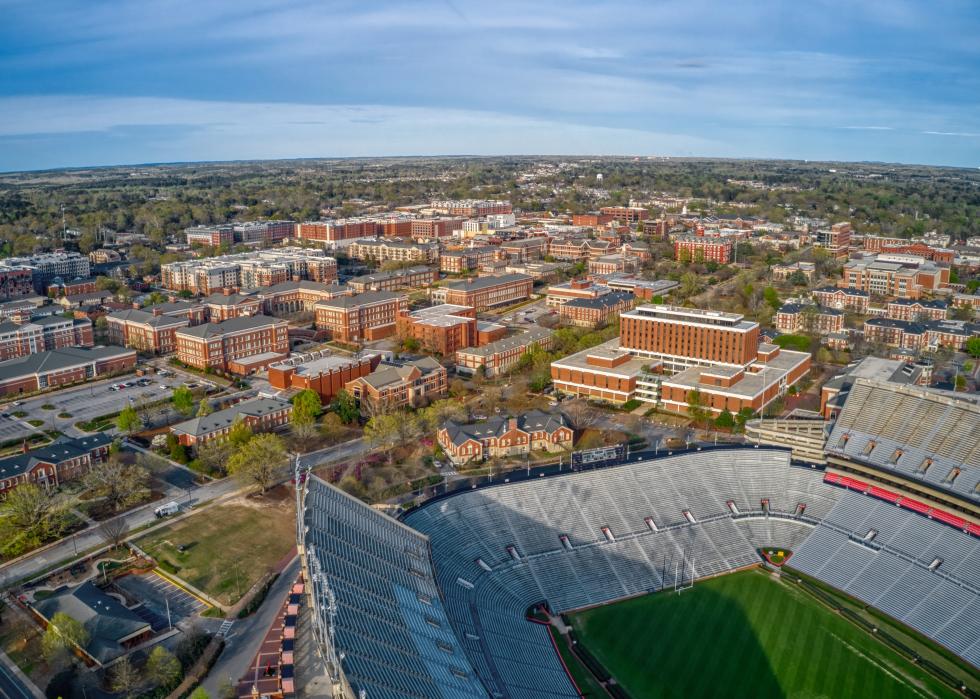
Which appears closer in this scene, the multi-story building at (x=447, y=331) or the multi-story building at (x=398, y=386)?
the multi-story building at (x=398, y=386)

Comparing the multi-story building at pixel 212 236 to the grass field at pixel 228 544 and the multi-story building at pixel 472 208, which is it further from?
the grass field at pixel 228 544

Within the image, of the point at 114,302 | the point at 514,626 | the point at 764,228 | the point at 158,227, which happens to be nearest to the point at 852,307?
the point at 764,228

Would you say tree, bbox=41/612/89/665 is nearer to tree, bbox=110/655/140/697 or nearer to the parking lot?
tree, bbox=110/655/140/697

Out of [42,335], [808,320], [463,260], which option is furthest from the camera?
[463,260]

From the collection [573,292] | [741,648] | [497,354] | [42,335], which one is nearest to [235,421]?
[497,354]

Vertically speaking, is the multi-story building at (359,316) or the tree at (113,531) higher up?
the multi-story building at (359,316)

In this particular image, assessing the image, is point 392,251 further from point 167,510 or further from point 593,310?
point 167,510

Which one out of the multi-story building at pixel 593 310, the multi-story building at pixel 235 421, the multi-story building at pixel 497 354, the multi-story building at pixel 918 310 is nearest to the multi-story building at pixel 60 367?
the multi-story building at pixel 235 421
